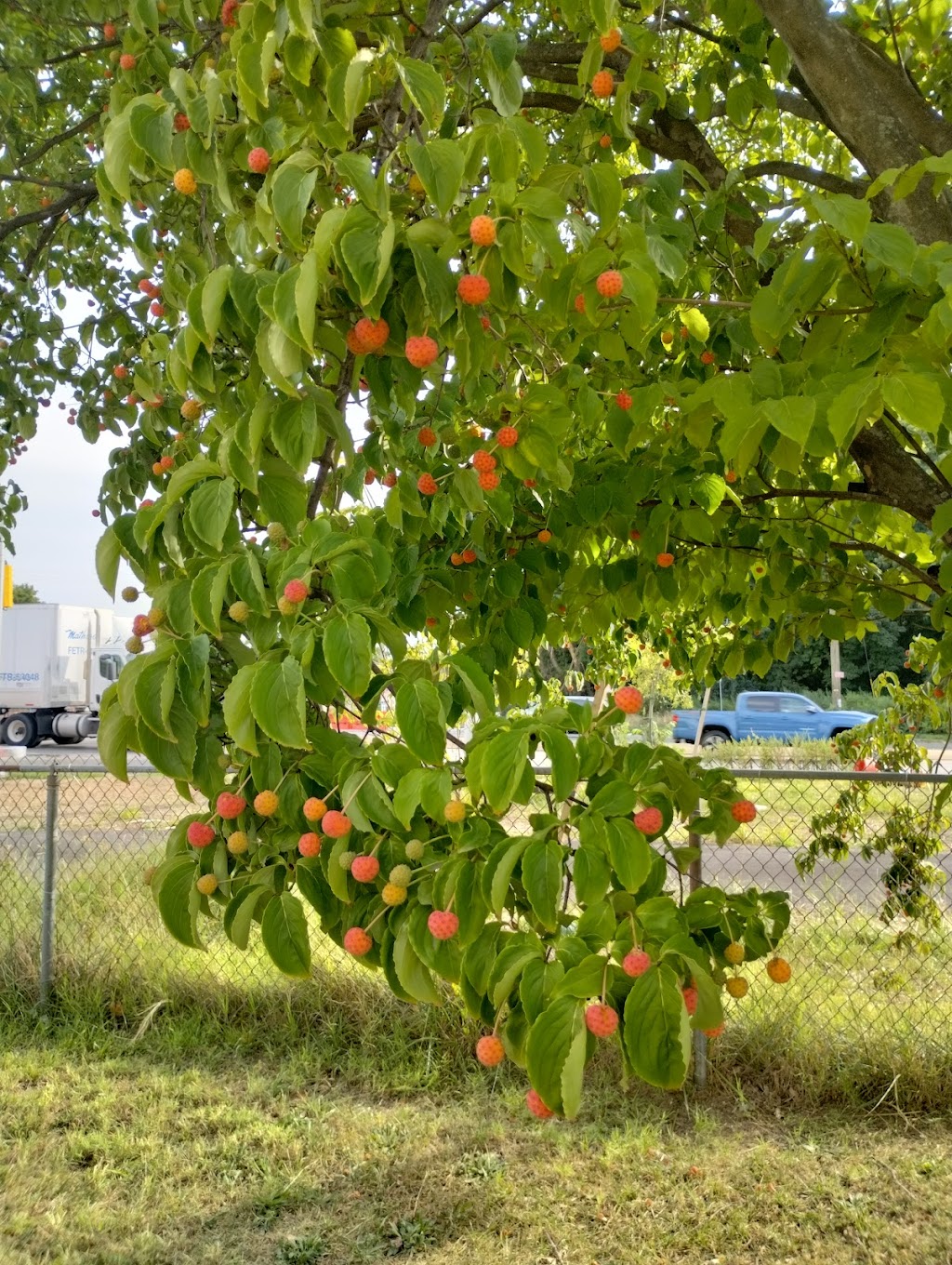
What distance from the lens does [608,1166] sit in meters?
2.75

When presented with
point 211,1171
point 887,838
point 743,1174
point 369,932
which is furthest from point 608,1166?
point 369,932

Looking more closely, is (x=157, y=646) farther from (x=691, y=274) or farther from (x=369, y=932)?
(x=691, y=274)

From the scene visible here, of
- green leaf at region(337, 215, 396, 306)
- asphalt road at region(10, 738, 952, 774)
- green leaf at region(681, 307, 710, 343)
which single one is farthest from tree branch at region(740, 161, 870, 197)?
asphalt road at region(10, 738, 952, 774)

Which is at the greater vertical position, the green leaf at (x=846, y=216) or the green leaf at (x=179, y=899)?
the green leaf at (x=846, y=216)

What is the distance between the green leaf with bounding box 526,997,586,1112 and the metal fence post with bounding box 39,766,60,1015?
342 centimetres

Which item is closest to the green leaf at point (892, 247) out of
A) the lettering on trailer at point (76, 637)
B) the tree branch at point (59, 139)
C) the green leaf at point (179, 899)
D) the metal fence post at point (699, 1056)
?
the green leaf at point (179, 899)

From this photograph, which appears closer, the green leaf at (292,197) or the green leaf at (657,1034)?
the green leaf at (657,1034)

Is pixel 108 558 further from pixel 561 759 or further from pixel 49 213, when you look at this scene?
pixel 49 213

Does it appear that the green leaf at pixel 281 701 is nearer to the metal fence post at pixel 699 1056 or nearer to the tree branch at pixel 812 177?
the tree branch at pixel 812 177

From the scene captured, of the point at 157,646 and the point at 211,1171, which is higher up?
the point at 157,646

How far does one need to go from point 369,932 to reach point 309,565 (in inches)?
17.0

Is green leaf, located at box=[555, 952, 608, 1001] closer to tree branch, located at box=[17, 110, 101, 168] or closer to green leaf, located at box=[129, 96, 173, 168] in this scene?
green leaf, located at box=[129, 96, 173, 168]

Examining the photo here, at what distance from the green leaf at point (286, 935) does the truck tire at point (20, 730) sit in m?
17.9

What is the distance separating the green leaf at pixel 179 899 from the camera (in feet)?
3.96
